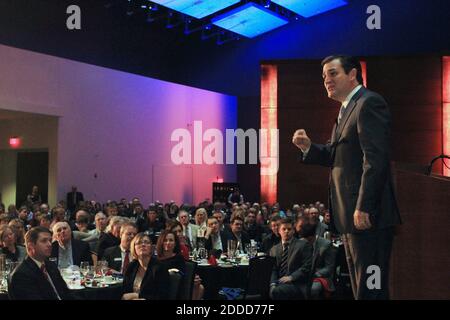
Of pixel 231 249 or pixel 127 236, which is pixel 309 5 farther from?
pixel 127 236

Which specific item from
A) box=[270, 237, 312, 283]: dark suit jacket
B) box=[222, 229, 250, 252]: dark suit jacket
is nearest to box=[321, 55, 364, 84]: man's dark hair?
box=[270, 237, 312, 283]: dark suit jacket

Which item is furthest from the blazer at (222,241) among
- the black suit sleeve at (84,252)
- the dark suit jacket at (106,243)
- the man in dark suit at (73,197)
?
the man in dark suit at (73,197)

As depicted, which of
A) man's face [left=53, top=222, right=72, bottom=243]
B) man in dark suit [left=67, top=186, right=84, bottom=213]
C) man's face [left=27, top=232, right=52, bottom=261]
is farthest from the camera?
man in dark suit [left=67, top=186, right=84, bottom=213]

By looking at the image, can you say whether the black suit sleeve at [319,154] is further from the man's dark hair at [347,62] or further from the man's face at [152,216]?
the man's face at [152,216]

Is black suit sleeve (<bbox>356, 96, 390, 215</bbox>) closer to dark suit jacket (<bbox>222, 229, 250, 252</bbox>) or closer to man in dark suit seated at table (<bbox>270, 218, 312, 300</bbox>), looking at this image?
man in dark suit seated at table (<bbox>270, 218, 312, 300</bbox>)

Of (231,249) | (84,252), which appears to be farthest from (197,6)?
(84,252)

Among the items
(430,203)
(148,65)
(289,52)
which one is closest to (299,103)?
(289,52)

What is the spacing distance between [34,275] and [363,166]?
2656mm

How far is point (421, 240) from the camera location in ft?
7.02

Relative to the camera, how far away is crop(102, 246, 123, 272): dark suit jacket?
21.0 feet

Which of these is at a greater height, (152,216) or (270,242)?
(152,216)

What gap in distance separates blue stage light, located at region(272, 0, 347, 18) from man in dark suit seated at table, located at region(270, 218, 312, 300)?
49.9ft

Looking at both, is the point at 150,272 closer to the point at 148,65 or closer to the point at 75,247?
the point at 75,247
